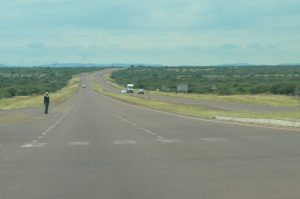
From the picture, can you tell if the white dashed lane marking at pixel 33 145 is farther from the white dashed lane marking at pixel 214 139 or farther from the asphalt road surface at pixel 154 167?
the white dashed lane marking at pixel 214 139

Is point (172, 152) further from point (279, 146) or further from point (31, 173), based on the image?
point (31, 173)

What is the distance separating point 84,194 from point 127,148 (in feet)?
30.2

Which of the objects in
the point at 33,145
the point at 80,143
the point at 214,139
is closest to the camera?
the point at 33,145

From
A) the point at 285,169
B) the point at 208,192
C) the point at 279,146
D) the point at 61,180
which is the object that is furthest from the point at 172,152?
the point at 208,192

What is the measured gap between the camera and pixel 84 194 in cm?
1084

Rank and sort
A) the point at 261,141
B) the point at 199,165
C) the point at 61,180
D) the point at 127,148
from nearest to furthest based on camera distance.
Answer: the point at 61,180 → the point at 199,165 → the point at 127,148 → the point at 261,141

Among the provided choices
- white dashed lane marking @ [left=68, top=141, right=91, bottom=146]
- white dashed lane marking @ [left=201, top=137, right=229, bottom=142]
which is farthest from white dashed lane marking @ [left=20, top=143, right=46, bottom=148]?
white dashed lane marking @ [left=201, top=137, right=229, bottom=142]

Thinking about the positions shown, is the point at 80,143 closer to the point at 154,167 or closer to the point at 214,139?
the point at 214,139

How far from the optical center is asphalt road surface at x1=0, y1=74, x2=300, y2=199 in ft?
36.3

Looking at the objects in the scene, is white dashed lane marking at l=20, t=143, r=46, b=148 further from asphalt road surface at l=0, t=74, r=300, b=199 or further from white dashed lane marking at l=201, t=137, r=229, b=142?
white dashed lane marking at l=201, t=137, r=229, b=142

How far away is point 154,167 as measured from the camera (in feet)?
48.3

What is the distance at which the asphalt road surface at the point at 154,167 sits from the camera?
11062 millimetres

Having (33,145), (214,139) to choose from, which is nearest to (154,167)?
(33,145)

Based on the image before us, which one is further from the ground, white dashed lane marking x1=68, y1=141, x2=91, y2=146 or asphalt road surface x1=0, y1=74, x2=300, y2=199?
asphalt road surface x1=0, y1=74, x2=300, y2=199
